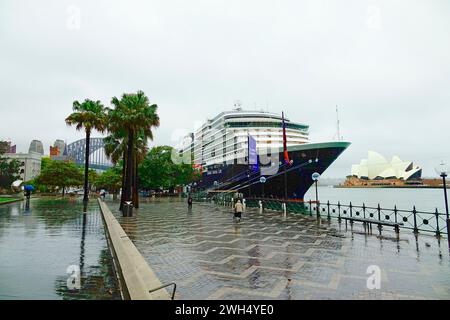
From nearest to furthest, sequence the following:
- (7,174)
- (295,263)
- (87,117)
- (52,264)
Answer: (52,264) → (295,263) → (87,117) → (7,174)

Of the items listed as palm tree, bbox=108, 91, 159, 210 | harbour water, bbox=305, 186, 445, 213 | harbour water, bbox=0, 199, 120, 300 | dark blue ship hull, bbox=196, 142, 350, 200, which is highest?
palm tree, bbox=108, 91, 159, 210

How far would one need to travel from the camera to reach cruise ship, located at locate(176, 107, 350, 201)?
31281 millimetres

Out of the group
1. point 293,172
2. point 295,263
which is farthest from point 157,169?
point 295,263

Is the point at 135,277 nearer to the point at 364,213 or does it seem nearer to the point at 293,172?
the point at 364,213

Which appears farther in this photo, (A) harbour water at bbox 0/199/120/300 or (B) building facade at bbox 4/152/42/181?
(B) building facade at bbox 4/152/42/181

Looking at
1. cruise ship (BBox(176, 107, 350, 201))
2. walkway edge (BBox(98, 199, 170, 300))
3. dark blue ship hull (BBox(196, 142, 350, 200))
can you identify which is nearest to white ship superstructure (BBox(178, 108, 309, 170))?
cruise ship (BBox(176, 107, 350, 201))

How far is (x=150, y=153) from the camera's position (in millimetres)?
46906

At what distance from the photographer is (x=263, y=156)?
1353 inches

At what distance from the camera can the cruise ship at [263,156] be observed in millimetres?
31281

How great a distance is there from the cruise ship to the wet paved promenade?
46.6 feet

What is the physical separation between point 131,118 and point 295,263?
1630 centimetres

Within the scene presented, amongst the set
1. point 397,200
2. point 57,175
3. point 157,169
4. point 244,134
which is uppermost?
point 244,134

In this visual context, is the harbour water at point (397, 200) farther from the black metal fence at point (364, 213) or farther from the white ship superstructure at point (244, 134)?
the white ship superstructure at point (244, 134)

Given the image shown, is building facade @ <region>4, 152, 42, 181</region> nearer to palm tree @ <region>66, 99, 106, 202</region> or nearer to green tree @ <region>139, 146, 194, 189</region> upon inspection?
green tree @ <region>139, 146, 194, 189</region>
